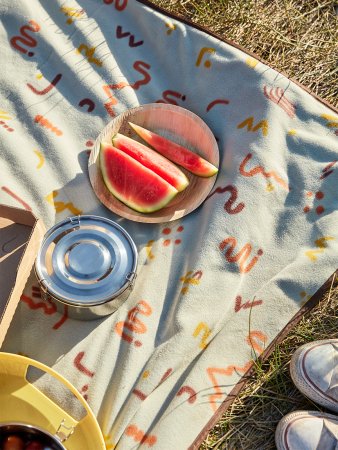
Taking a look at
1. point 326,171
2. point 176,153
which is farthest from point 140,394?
point 326,171

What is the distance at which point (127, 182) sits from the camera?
205 centimetres

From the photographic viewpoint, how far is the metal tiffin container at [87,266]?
1.80 m

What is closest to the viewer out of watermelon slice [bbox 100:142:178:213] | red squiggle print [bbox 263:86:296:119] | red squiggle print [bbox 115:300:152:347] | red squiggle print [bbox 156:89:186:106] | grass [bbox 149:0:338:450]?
red squiggle print [bbox 115:300:152:347]

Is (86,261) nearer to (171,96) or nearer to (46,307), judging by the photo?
(46,307)

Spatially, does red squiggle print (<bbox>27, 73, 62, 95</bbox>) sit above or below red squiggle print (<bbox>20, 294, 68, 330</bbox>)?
above

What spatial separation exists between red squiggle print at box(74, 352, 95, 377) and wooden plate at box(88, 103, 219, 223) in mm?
499

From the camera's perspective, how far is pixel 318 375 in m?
1.93

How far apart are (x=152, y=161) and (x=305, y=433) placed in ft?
3.47

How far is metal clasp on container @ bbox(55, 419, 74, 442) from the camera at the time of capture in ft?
5.55

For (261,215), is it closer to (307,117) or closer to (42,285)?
(307,117)

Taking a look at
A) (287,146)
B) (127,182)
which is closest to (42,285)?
(127,182)

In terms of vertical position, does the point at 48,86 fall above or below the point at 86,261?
above

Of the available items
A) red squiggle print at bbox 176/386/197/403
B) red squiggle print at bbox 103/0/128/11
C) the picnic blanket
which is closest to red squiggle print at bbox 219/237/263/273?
the picnic blanket

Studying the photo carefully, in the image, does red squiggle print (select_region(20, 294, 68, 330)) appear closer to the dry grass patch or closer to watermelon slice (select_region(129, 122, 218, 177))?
watermelon slice (select_region(129, 122, 218, 177))
